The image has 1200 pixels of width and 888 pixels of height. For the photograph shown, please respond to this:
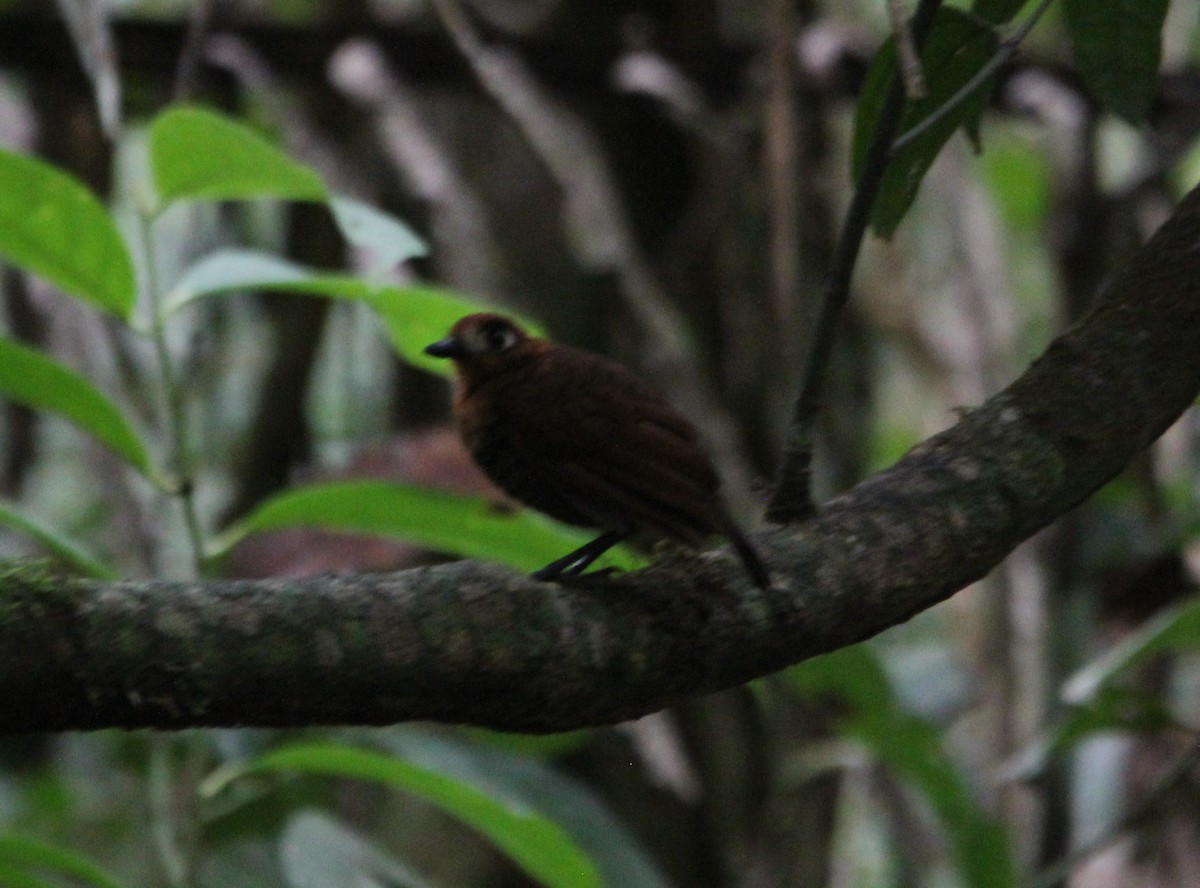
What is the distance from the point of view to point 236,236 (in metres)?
4.04

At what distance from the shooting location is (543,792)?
2771 millimetres

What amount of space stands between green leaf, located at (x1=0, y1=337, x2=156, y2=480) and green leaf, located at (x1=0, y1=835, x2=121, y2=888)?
1.76 ft

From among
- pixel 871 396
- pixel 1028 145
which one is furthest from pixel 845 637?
pixel 1028 145

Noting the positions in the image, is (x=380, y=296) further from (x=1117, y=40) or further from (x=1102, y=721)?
(x=1102, y=721)

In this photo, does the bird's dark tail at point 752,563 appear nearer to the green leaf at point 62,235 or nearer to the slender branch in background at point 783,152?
the green leaf at point 62,235

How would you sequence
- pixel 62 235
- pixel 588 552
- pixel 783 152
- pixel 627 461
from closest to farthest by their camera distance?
pixel 627 461 < pixel 588 552 < pixel 62 235 < pixel 783 152

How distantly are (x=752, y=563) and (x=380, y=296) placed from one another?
33.1 inches

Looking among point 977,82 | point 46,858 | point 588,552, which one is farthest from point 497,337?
point 46,858

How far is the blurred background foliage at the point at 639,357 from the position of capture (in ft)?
10.2

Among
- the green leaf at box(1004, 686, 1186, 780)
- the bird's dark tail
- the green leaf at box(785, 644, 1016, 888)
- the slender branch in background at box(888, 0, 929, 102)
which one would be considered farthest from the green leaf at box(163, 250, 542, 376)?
the green leaf at box(1004, 686, 1186, 780)

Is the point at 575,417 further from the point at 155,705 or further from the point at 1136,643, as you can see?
the point at 1136,643

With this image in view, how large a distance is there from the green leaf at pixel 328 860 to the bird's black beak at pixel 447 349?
3.14 ft

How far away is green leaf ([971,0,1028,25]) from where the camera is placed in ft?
5.55

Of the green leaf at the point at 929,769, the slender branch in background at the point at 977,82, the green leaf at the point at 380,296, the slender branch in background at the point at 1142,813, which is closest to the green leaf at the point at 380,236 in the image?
the green leaf at the point at 380,296
